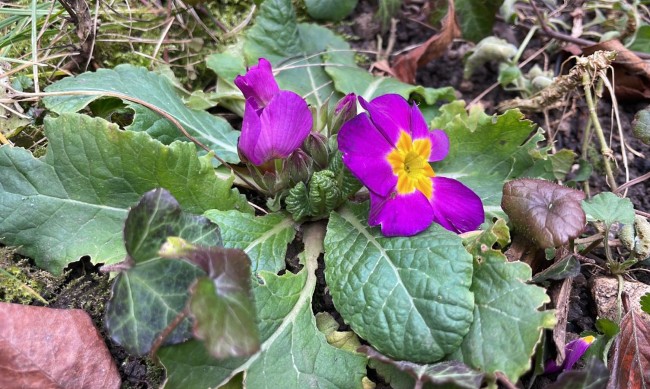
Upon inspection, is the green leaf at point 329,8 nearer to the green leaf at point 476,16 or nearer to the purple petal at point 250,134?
the green leaf at point 476,16

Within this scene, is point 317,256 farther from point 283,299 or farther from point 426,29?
point 426,29

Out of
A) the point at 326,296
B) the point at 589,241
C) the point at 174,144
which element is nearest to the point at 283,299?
the point at 326,296

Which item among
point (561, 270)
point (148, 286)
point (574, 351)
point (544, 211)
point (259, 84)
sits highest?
point (259, 84)

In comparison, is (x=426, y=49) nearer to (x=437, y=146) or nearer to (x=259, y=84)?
(x=437, y=146)

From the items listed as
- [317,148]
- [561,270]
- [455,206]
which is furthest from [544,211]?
[317,148]

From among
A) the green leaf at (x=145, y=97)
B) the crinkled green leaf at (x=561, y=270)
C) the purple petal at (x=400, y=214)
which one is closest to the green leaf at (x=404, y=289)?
the purple petal at (x=400, y=214)

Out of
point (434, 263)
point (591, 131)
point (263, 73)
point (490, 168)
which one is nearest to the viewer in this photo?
point (434, 263)
